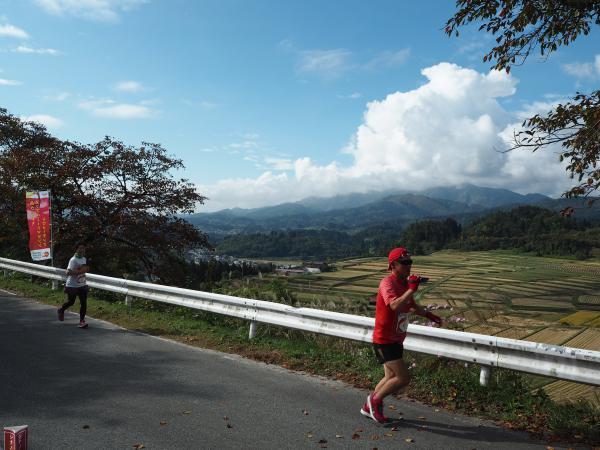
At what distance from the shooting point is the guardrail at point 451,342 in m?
4.37

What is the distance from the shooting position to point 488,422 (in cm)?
446

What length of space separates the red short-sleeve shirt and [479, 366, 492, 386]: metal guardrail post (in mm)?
1431

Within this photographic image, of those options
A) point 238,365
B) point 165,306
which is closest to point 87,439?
point 238,365

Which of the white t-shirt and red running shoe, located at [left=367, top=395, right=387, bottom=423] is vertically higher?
the white t-shirt

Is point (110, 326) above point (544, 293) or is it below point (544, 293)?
above

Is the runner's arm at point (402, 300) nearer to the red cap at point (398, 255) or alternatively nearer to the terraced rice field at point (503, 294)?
the red cap at point (398, 255)

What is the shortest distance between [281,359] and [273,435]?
2.54 meters

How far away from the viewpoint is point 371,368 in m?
5.96

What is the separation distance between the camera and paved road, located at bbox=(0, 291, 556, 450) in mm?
3967

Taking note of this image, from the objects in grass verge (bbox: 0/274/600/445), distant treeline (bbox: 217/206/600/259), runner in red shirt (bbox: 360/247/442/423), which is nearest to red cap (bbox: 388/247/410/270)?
runner in red shirt (bbox: 360/247/442/423)

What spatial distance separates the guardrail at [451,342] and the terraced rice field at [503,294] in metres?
1.08

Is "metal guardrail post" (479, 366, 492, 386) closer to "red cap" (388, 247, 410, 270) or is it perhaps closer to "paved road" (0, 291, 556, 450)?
"paved road" (0, 291, 556, 450)

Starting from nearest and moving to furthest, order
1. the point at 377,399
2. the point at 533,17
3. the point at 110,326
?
the point at 377,399, the point at 533,17, the point at 110,326

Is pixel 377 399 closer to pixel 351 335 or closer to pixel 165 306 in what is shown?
pixel 351 335
